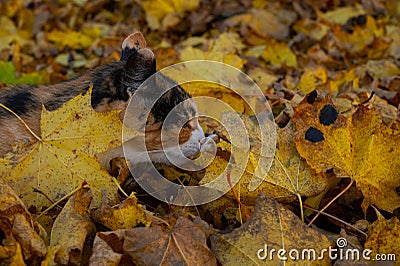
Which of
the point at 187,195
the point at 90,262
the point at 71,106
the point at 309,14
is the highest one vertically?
the point at 71,106

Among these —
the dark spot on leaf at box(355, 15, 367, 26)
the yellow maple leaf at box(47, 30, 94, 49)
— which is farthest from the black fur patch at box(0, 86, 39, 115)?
the dark spot on leaf at box(355, 15, 367, 26)

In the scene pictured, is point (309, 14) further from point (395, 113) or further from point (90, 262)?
point (90, 262)

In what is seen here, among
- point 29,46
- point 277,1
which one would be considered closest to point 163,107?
point 29,46

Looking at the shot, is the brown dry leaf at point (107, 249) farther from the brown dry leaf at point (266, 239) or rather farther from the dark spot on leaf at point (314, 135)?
the dark spot on leaf at point (314, 135)

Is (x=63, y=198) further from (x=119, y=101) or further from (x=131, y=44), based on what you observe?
(x=131, y=44)

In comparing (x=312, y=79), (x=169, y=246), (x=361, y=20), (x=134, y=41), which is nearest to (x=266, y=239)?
(x=169, y=246)

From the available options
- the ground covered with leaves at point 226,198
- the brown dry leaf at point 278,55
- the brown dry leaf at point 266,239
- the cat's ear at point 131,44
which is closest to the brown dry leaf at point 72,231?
the ground covered with leaves at point 226,198
